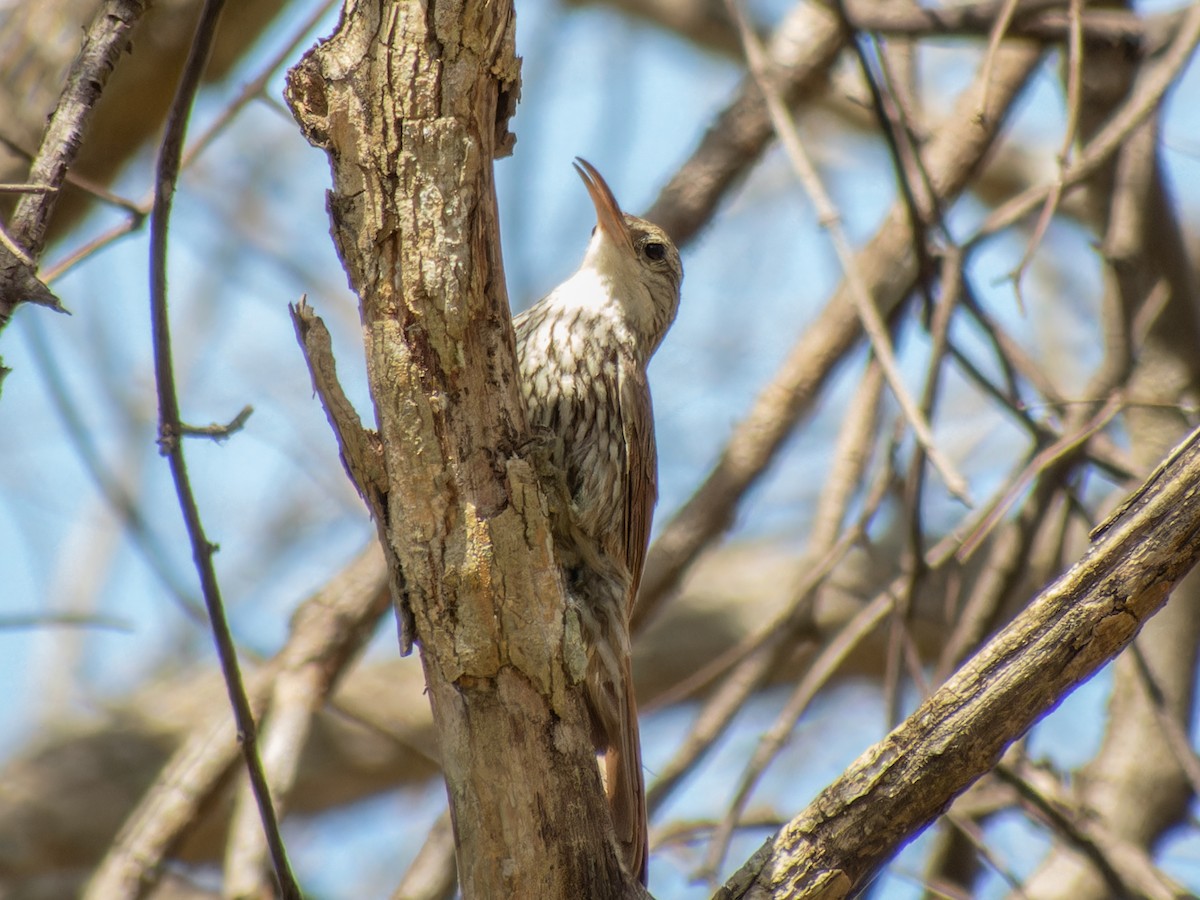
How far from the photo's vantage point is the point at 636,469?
3.11 metres

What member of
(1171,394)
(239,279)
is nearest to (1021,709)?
(1171,394)

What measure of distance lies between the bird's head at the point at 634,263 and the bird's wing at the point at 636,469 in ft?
1.05

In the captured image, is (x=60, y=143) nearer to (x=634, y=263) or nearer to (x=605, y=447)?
(x=605, y=447)

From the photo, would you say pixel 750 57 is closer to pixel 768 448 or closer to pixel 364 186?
pixel 768 448

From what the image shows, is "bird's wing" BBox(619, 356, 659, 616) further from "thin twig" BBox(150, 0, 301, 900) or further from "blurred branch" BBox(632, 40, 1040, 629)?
"thin twig" BBox(150, 0, 301, 900)

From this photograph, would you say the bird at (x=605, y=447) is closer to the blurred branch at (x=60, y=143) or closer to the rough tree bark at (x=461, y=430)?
the rough tree bark at (x=461, y=430)

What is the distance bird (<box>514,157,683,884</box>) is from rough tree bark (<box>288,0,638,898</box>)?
446mm

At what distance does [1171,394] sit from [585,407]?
2.04m

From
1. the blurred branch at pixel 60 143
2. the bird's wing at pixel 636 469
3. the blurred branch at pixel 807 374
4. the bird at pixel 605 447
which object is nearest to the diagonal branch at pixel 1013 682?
the bird at pixel 605 447

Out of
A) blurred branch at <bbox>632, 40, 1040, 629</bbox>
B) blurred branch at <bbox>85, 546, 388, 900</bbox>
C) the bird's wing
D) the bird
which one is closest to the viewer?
the bird

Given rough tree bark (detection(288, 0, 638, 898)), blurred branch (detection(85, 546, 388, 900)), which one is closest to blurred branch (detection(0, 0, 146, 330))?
rough tree bark (detection(288, 0, 638, 898))

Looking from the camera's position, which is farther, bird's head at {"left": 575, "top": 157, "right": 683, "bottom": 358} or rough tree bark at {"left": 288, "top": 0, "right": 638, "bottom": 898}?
bird's head at {"left": 575, "top": 157, "right": 683, "bottom": 358}

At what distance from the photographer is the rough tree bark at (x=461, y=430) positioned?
6.41 feet

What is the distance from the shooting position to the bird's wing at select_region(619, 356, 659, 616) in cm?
309
